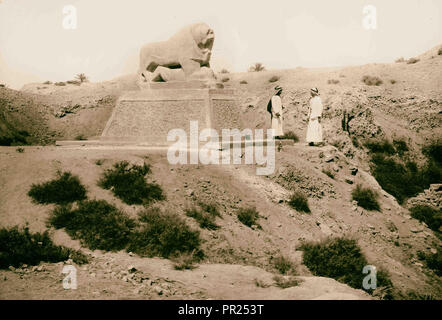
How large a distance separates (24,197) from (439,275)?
1124cm

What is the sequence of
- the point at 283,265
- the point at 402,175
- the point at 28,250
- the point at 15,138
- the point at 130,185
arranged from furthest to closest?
the point at 402,175, the point at 15,138, the point at 130,185, the point at 283,265, the point at 28,250

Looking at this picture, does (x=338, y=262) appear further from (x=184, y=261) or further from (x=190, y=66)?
(x=190, y=66)

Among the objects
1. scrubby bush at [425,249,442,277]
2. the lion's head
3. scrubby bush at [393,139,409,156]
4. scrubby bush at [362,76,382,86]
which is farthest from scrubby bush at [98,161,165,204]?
scrubby bush at [362,76,382,86]

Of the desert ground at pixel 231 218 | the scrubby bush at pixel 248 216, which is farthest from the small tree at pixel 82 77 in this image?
the scrubby bush at pixel 248 216

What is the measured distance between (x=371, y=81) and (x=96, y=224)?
78.8 feet

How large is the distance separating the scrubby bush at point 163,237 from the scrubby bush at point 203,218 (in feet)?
1.56

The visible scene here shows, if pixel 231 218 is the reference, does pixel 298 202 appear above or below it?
below

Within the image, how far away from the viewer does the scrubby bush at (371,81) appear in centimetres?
2707

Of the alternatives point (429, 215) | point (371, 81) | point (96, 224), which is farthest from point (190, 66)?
point (371, 81)

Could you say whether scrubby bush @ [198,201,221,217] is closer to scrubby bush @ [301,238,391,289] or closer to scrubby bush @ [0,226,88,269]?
Result: scrubby bush @ [301,238,391,289]

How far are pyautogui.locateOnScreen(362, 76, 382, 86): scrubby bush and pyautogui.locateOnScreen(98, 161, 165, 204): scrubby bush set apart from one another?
848 inches

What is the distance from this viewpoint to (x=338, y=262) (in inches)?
360

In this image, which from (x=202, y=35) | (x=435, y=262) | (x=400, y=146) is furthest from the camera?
(x=400, y=146)
